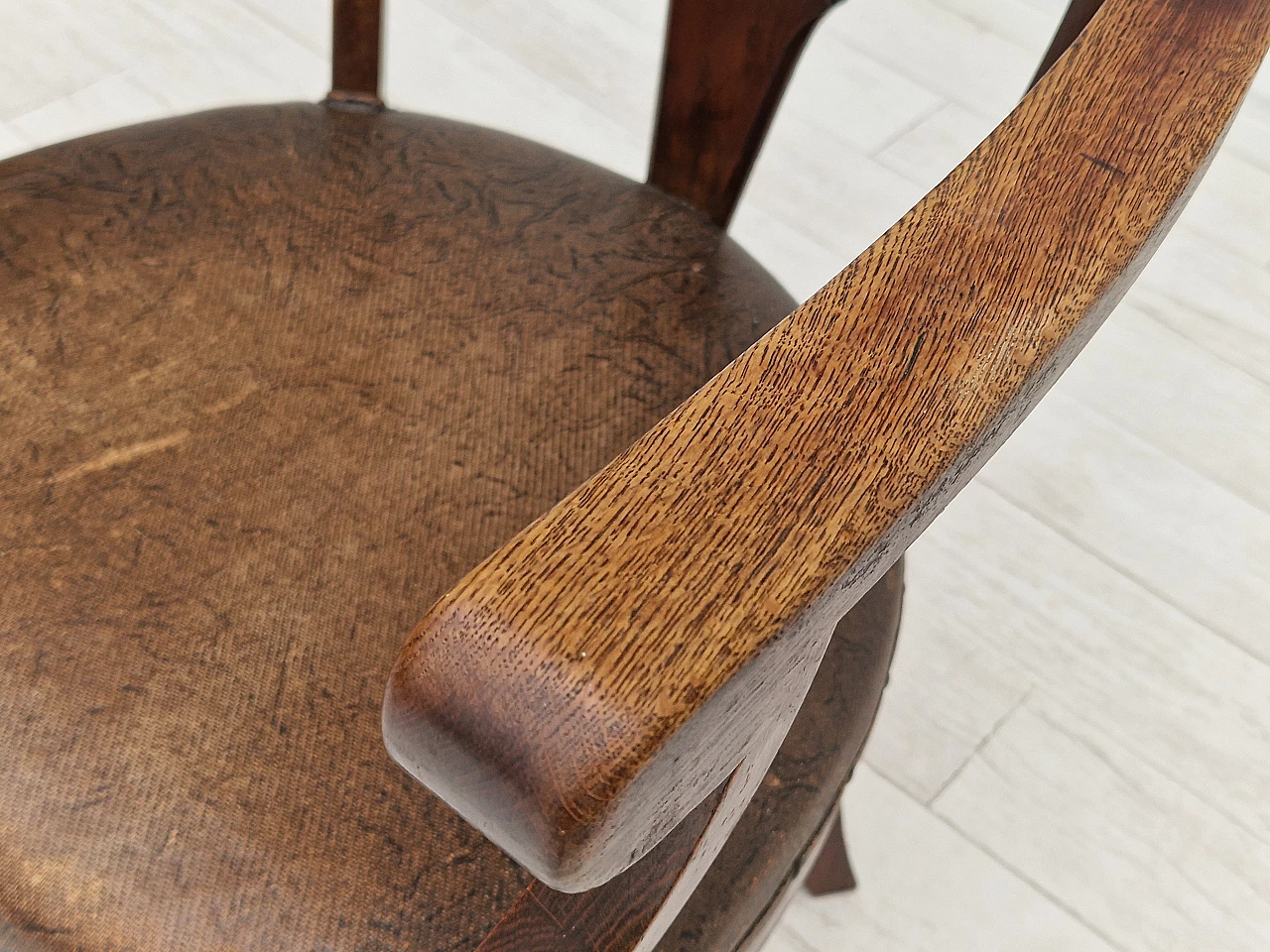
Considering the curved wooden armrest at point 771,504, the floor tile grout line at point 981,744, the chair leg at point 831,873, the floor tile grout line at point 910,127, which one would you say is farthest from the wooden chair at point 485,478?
the floor tile grout line at point 910,127

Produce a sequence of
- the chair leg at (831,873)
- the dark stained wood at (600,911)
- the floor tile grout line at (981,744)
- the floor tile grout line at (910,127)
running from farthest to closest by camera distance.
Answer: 1. the floor tile grout line at (910,127)
2. the floor tile grout line at (981,744)
3. the chair leg at (831,873)
4. the dark stained wood at (600,911)

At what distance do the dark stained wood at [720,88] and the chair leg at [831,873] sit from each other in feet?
1.48

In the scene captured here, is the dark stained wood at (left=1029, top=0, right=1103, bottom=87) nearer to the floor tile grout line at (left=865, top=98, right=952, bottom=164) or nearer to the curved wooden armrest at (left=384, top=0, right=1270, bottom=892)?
the curved wooden armrest at (left=384, top=0, right=1270, bottom=892)

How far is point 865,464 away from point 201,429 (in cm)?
34

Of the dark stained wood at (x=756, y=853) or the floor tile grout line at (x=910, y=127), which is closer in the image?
the dark stained wood at (x=756, y=853)

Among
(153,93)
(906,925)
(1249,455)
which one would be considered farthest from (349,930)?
(153,93)

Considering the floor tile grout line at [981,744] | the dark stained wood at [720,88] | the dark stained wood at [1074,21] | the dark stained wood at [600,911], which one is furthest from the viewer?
the floor tile grout line at [981,744]

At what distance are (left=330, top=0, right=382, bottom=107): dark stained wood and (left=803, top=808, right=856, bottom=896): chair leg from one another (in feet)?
1.84

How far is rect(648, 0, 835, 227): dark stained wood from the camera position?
1.89 ft

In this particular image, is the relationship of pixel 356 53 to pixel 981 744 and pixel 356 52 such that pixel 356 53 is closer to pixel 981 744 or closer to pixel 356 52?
pixel 356 52

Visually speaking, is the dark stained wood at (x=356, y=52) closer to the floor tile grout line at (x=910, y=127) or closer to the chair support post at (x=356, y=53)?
the chair support post at (x=356, y=53)

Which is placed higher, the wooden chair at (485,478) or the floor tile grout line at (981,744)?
the wooden chair at (485,478)

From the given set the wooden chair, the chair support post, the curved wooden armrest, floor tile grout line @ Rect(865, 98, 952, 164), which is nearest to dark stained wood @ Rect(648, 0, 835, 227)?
the wooden chair

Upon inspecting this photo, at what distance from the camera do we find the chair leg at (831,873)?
33.5 inches
